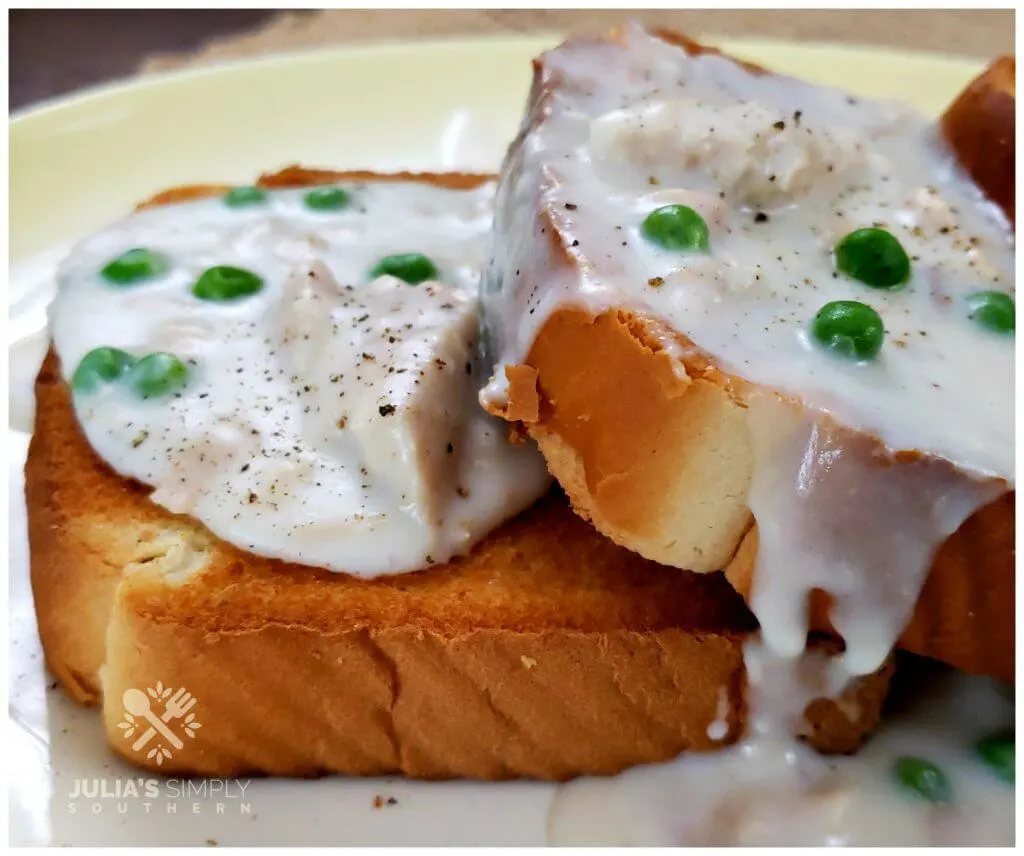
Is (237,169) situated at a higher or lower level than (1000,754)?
lower

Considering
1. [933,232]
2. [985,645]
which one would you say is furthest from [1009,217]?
[985,645]

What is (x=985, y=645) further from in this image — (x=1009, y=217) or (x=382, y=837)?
(x=382, y=837)

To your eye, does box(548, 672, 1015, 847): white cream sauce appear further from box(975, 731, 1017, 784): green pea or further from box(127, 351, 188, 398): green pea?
box(127, 351, 188, 398): green pea

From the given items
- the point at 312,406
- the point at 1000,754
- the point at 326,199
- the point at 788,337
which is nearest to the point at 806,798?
the point at 1000,754

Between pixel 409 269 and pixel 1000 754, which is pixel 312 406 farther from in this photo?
pixel 1000 754

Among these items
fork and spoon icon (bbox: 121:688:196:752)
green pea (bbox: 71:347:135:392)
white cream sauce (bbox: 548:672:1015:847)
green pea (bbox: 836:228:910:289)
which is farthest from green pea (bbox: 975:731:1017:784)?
green pea (bbox: 71:347:135:392)

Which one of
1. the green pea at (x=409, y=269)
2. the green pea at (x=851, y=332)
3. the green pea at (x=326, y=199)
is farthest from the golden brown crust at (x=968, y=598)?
the green pea at (x=326, y=199)
